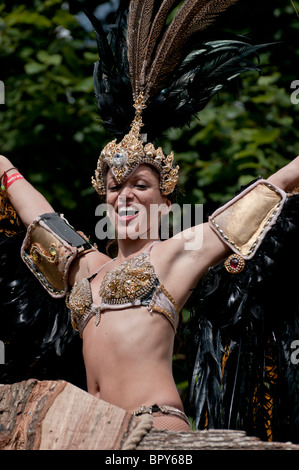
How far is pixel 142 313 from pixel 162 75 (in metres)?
1.22

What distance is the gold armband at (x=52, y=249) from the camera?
3.82 meters

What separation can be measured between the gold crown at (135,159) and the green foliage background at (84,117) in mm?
2004

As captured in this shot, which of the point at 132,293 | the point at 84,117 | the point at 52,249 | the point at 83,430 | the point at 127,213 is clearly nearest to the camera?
the point at 83,430

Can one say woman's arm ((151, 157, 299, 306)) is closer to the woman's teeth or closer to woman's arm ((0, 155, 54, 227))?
the woman's teeth

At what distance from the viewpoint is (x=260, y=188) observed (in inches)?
137

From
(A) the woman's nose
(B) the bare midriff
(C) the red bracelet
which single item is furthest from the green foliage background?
(B) the bare midriff

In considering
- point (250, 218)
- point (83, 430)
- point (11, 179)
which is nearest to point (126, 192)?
point (250, 218)

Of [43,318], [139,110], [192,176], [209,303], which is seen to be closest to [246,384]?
[209,303]

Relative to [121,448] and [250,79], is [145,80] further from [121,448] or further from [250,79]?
[250,79]

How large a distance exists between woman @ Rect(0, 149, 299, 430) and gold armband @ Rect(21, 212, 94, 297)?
0.06 m

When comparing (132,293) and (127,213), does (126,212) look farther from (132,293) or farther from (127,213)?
(132,293)

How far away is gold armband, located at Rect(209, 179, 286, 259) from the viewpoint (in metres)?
3.42

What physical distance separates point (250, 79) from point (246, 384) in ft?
11.0

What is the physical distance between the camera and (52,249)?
387 cm
